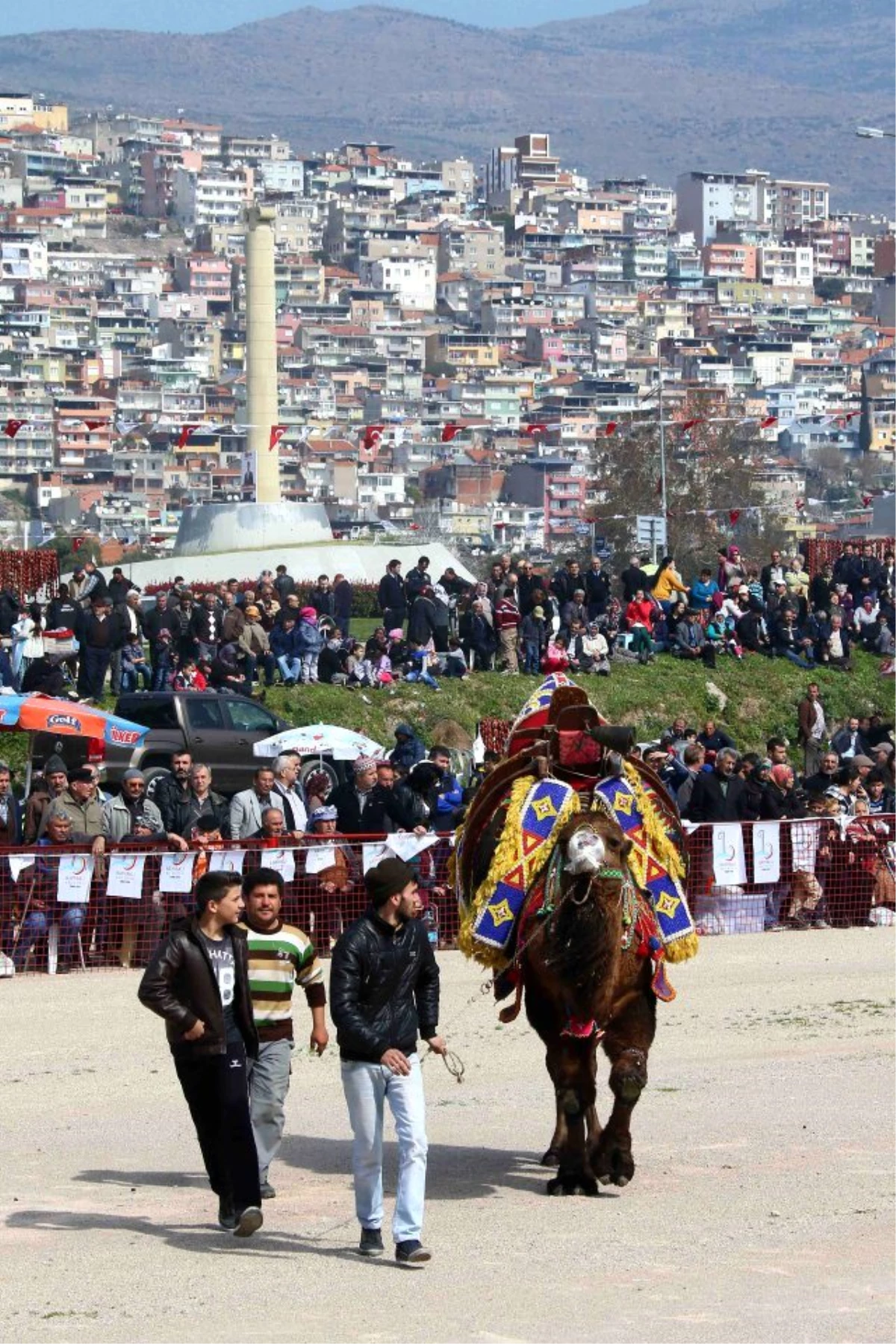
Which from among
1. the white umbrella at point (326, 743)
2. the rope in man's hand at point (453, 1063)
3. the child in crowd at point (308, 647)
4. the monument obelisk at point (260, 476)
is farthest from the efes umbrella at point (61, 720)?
the monument obelisk at point (260, 476)

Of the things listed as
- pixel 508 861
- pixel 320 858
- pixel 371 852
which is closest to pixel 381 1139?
pixel 508 861

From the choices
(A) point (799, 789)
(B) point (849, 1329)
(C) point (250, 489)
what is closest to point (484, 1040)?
(B) point (849, 1329)

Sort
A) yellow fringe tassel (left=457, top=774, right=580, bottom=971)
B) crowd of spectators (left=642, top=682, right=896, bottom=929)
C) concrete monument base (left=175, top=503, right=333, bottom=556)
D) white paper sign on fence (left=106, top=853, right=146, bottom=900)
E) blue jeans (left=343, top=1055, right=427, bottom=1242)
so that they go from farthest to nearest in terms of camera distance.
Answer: concrete monument base (left=175, top=503, right=333, bottom=556) → crowd of spectators (left=642, top=682, right=896, bottom=929) → white paper sign on fence (left=106, top=853, right=146, bottom=900) → yellow fringe tassel (left=457, top=774, right=580, bottom=971) → blue jeans (left=343, top=1055, right=427, bottom=1242)

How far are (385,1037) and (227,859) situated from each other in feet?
29.7

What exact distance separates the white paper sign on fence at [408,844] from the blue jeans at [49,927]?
2542mm

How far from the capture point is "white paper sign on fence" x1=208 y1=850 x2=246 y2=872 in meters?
19.1

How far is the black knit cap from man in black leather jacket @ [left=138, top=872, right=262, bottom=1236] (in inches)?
25.3

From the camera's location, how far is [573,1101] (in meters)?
11.2

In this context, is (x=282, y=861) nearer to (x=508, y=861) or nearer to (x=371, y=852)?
(x=371, y=852)

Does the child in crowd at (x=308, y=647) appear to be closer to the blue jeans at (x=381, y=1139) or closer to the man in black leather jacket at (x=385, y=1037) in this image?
the man in black leather jacket at (x=385, y=1037)

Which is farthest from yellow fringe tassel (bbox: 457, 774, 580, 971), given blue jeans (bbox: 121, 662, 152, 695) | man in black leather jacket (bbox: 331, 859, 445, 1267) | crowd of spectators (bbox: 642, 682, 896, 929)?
blue jeans (bbox: 121, 662, 152, 695)

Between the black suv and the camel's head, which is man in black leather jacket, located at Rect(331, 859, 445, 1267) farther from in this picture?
the black suv

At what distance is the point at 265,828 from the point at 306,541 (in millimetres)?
41034

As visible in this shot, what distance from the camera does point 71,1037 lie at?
1616 centimetres
